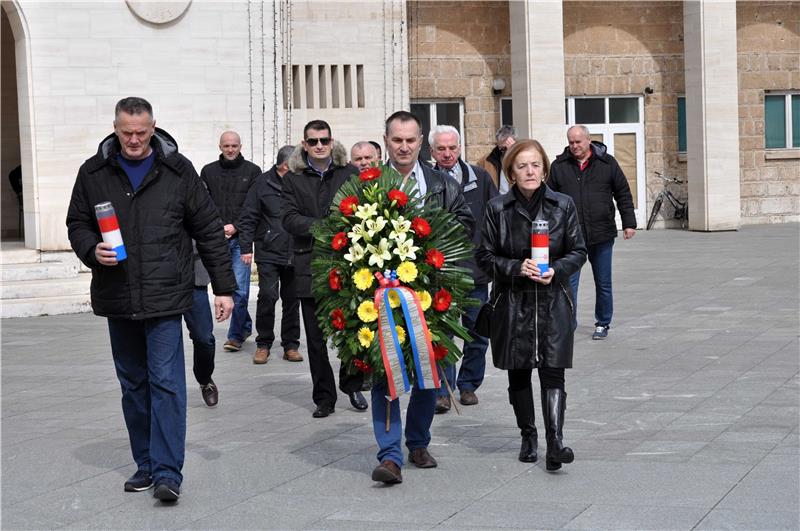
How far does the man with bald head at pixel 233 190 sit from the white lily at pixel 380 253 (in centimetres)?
576

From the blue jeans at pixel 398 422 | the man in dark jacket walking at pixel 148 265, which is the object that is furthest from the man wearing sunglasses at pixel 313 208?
the man in dark jacket walking at pixel 148 265

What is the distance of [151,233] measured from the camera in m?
6.77

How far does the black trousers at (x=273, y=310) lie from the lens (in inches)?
460

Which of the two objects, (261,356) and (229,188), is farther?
(229,188)

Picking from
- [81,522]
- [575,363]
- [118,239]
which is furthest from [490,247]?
[575,363]

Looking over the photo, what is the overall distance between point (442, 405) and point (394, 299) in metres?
2.08

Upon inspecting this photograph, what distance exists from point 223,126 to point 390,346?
1207cm

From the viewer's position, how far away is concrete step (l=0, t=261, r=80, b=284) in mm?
16656

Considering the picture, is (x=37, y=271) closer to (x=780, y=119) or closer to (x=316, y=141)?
(x=316, y=141)

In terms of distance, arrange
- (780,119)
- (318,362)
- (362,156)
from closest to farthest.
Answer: (318,362), (362,156), (780,119)

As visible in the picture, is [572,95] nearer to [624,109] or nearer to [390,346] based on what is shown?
[624,109]

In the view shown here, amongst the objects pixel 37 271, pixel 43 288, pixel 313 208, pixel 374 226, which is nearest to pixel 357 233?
pixel 374 226

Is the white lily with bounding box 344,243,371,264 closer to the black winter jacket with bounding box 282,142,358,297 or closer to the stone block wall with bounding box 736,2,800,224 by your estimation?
the black winter jacket with bounding box 282,142,358,297

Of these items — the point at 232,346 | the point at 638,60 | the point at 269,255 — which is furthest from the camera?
the point at 638,60
